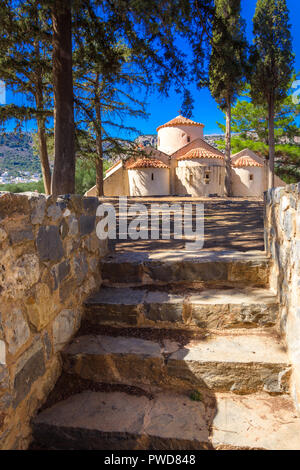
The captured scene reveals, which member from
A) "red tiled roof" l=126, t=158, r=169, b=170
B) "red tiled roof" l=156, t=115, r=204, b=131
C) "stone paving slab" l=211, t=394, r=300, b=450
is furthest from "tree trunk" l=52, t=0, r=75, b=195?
"red tiled roof" l=156, t=115, r=204, b=131

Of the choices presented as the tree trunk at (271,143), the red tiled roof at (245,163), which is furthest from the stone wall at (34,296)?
the red tiled roof at (245,163)

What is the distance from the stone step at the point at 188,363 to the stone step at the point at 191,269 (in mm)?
685

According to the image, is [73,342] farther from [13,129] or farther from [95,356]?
[13,129]

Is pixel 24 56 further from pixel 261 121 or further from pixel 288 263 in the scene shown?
pixel 261 121

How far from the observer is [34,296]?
2084mm

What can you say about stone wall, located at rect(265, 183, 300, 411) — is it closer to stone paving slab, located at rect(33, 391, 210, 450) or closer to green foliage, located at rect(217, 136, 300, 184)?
stone paving slab, located at rect(33, 391, 210, 450)

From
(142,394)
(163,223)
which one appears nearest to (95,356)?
(142,394)

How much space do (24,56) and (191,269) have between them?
6.71 meters

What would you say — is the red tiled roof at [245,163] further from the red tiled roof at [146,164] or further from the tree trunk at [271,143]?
the tree trunk at [271,143]

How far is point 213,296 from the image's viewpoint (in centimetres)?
291

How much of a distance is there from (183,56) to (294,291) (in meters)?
5.44

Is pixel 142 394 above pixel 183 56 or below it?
below

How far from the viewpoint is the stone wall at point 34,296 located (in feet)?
5.79

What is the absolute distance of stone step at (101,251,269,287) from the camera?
3.12 meters
